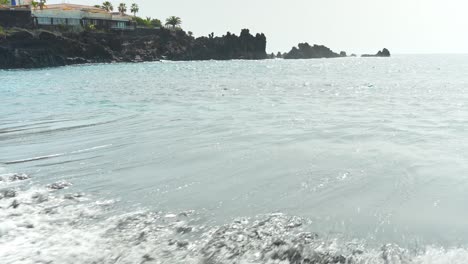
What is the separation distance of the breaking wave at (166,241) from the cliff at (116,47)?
9300 cm

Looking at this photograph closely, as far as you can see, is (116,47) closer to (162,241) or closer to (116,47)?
(116,47)

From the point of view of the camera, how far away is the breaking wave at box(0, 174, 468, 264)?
16.3 feet

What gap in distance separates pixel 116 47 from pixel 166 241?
377 ft

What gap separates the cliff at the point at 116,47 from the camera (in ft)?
293

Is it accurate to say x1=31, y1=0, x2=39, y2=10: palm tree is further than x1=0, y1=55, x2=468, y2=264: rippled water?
Yes

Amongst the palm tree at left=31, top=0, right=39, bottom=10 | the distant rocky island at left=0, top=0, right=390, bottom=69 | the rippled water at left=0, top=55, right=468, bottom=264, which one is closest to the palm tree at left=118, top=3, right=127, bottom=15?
the distant rocky island at left=0, top=0, right=390, bottom=69

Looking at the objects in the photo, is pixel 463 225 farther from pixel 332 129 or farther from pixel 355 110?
pixel 355 110

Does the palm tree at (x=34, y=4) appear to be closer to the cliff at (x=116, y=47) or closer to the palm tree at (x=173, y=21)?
the cliff at (x=116, y=47)

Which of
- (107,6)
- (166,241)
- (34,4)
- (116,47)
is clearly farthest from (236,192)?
(107,6)

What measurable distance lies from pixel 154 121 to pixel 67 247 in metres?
11.4

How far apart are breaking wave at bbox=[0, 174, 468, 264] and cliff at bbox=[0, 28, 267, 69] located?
305 feet

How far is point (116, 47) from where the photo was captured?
113 m

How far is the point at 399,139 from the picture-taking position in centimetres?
1189

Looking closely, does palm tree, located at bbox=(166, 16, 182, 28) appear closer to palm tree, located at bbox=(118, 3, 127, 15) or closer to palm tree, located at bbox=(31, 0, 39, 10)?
palm tree, located at bbox=(118, 3, 127, 15)
